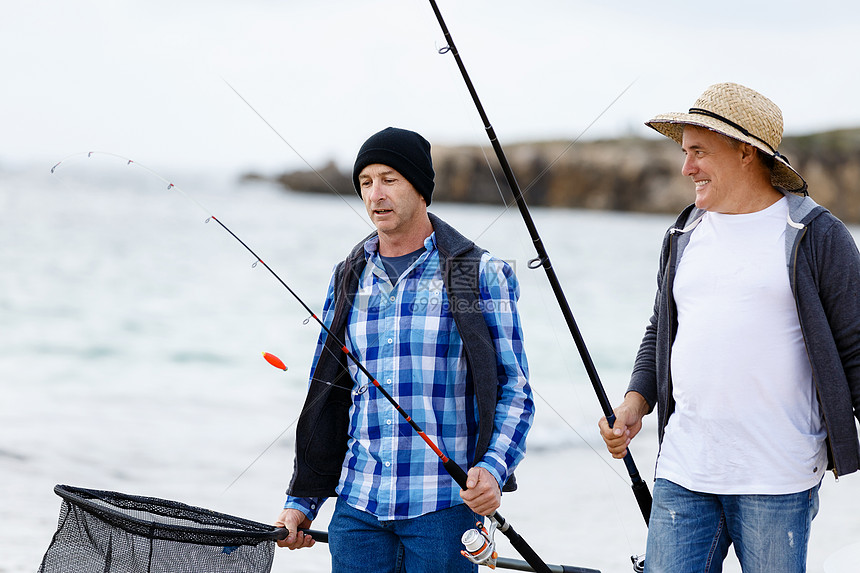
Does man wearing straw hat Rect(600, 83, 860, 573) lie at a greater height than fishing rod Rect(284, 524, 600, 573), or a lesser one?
greater

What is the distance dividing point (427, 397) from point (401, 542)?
13.0 inches

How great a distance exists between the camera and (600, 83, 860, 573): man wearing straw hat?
6.07 ft

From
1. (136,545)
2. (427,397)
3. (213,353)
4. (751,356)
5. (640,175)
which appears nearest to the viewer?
(136,545)

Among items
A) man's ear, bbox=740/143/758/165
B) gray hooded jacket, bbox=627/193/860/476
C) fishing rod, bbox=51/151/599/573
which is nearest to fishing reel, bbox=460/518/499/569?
fishing rod, bbox=51/151/599/573

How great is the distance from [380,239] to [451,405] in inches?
17.1

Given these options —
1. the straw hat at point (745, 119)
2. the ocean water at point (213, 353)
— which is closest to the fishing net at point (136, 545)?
the ocean water at point (213, 353)

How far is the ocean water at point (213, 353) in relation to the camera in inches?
212

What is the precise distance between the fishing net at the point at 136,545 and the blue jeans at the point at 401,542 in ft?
0.85

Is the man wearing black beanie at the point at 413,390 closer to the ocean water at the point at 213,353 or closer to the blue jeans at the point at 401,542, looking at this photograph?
the blue jeans at the point at 401,542

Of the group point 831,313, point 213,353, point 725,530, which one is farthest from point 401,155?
point 213,353

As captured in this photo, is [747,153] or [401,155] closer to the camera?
[747,153]

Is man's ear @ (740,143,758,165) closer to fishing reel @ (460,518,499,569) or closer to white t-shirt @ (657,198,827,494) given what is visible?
white t-shirt @ (657,198,827,494)

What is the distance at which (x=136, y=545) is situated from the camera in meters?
1.78

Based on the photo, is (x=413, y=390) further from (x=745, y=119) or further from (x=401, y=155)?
(x=745, y=119)
